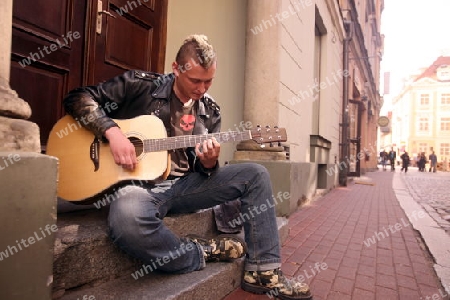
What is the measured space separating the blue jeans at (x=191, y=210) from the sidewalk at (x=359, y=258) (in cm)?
32

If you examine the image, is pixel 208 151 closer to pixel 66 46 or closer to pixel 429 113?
pixel 66 46

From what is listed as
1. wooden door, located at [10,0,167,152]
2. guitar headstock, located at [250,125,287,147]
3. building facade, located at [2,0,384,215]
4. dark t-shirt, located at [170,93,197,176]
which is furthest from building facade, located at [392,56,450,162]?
dark t-shirt, located at [170,93,197,176]

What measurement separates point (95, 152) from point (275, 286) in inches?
51.1

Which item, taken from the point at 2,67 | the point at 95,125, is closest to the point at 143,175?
the point at 95,125

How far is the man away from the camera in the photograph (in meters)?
1.66

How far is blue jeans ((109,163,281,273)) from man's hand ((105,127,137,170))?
0.14 metres

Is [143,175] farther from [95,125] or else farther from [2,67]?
[2,67]

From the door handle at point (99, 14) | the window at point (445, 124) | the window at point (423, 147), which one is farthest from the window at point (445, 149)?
the door handle at point (99, 14)

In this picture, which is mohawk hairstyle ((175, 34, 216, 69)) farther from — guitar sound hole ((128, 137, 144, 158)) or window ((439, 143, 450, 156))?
window ((439, 143, 450, 156))

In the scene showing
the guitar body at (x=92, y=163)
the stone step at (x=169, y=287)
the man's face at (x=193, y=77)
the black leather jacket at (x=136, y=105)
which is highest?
the man's face at (x=193, y=77)

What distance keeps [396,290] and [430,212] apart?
3.78 m

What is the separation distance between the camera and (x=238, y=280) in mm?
2043

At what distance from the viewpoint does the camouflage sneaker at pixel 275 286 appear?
1.86 meters

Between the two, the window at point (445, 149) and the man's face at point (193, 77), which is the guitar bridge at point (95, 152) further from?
the window at point (445, 149)
